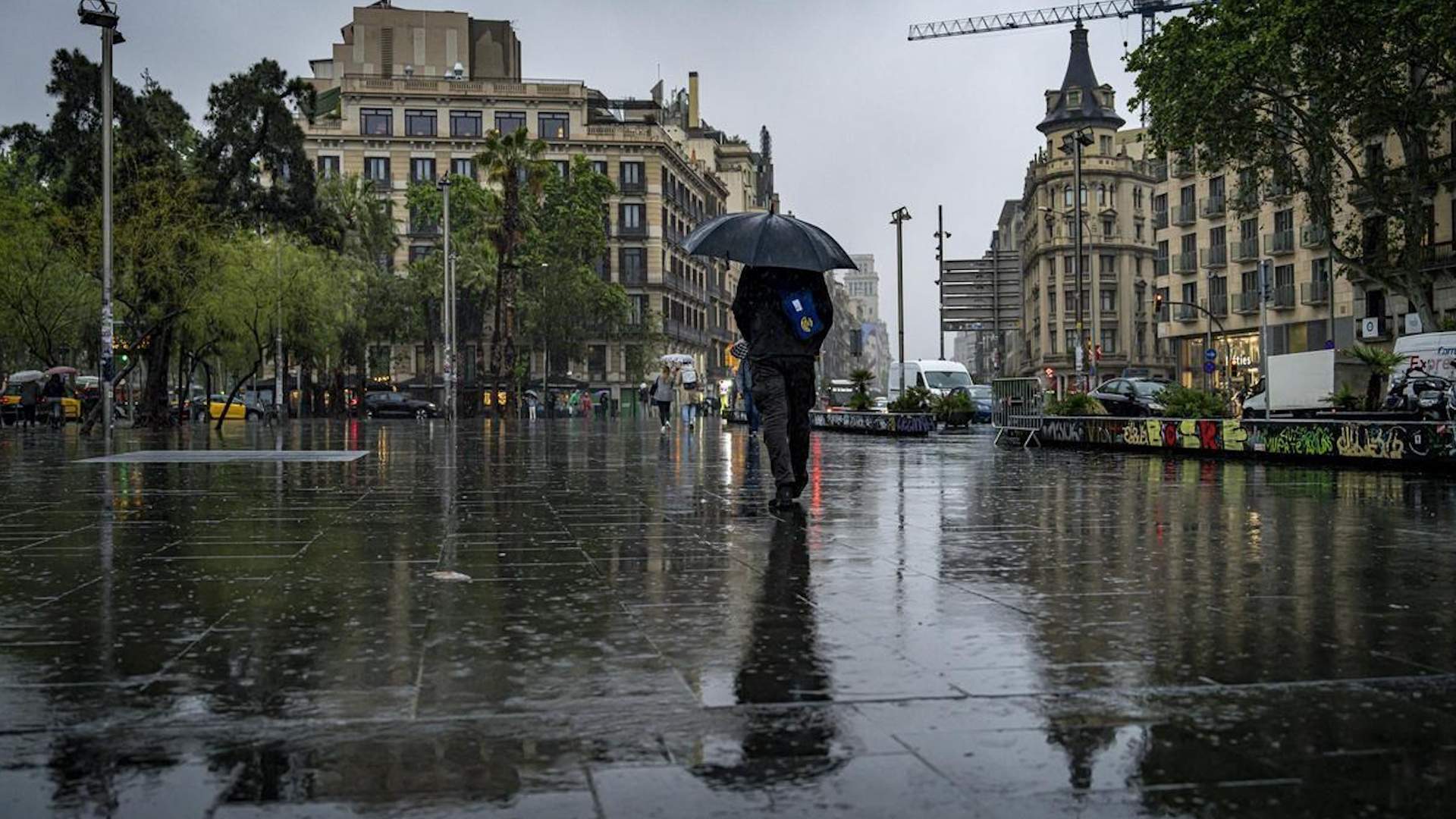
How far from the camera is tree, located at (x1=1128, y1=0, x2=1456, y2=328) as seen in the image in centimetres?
3591

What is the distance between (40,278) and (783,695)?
4157 centimetres

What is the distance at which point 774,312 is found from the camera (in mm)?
10297

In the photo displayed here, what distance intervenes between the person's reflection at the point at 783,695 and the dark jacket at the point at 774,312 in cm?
422

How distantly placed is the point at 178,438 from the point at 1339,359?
92.6 feet

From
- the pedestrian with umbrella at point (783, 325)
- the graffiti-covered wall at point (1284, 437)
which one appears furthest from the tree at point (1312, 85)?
the pedestrian with umbrella at point (783, 325)

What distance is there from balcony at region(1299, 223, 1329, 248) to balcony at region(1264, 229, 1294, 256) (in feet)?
2.75

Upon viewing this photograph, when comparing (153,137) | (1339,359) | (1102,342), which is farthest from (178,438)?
(1102,342)

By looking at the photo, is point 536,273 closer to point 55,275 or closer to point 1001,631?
point 55,275

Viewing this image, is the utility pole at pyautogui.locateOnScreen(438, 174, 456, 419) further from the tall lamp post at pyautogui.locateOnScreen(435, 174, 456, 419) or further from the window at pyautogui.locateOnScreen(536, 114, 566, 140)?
the window at pyautogui.locateOnScreen(536, 114, 566, 140)

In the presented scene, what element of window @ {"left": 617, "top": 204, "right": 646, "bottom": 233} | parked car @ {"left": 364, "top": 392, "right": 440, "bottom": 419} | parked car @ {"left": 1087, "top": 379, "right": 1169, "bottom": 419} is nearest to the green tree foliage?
parked car @ {"left": 364, "top": 392, "right": 440, "bottom": 419}

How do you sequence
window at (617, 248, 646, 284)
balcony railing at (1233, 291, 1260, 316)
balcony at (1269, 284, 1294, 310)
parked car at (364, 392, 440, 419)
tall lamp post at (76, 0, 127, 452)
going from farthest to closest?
window at (617, 248, 646, 284), parked car at (364, 392, 440, 419), balcony railing at (1233, 291, 1260, 316), balcony at (1269, 284, 1294, 310), tall lamp post at (76, 0, 127, 452)

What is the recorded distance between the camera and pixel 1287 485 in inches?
531

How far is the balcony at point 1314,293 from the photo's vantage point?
59.8 m

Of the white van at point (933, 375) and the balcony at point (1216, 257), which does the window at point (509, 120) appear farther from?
the white van at point (933, 375)
